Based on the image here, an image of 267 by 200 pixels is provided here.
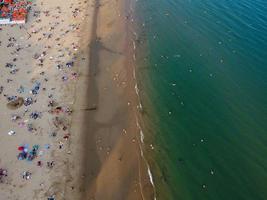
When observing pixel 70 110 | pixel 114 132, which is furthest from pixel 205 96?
pixel 70 110

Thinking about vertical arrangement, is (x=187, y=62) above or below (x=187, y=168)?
above

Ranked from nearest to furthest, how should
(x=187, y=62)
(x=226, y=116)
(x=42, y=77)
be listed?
(x=226, y=116), (x=42, y=77), (x=187, y=62)

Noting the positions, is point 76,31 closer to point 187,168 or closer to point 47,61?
point 47,61

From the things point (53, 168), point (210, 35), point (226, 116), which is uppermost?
point (210, 35)

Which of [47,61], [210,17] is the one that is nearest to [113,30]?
[47,61]

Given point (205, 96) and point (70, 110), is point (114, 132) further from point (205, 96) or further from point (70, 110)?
point (205, 96)

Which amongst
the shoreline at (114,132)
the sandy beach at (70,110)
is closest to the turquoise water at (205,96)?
the shoreline at (114,132)

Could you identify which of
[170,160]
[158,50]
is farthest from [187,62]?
[170,160]

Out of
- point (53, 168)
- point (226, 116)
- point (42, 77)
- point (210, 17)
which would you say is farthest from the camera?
point (210, 17)

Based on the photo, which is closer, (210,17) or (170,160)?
(170,160)
